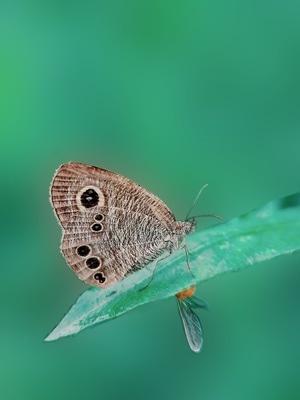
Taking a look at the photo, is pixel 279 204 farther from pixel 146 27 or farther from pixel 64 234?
pixel 146 27

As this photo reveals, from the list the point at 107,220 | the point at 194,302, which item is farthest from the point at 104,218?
the point at 194,302

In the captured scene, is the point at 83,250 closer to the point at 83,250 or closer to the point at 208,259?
the point at 83,250

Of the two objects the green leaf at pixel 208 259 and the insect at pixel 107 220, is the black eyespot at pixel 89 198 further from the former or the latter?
the green leaf at pixel 208 259

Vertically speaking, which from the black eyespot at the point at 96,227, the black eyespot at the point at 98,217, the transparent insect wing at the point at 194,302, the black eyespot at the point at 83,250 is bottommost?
the transparent insect wing at the point at 194,302

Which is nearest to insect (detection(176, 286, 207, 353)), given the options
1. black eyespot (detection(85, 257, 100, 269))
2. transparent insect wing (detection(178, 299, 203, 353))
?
transparent insect wing (detection(178, 299, 203, 353))

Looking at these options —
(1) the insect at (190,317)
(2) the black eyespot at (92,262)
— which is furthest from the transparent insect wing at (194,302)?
(2) the black eyespot at (92,262)
